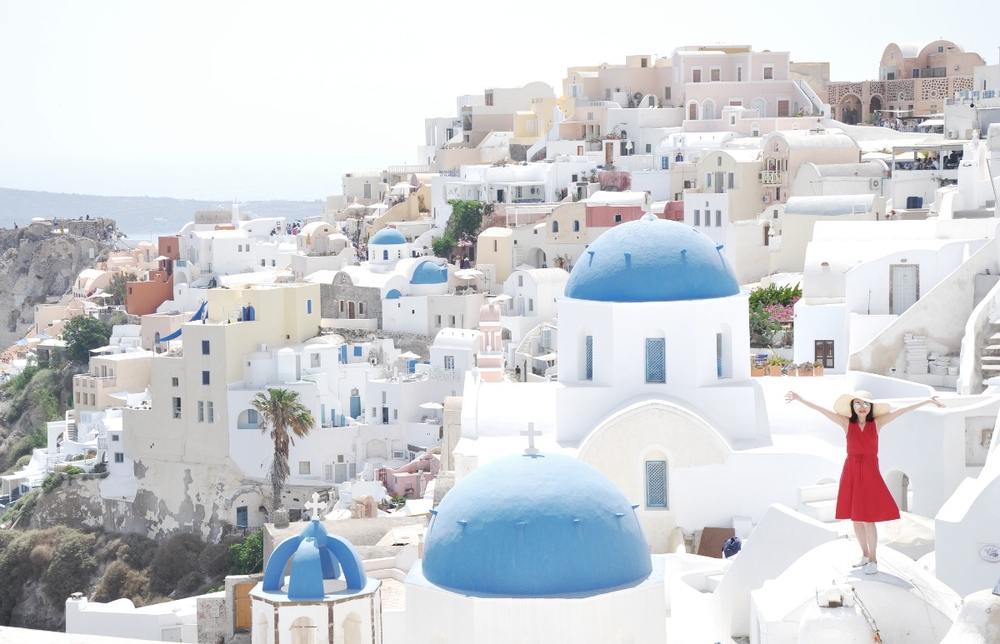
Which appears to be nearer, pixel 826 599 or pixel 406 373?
pixel 826 599

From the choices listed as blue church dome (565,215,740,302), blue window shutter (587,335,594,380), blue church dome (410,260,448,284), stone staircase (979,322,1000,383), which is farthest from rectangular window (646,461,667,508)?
blue church dome (410,260,448,284)

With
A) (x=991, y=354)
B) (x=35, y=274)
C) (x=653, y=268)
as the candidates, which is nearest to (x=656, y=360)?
(x=653, y=268)

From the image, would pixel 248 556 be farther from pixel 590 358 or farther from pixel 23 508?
pixel 590 358

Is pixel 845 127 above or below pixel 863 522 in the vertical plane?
above

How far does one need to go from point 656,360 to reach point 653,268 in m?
1.25

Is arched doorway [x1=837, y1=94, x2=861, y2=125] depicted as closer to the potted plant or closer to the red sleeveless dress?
the potted plant

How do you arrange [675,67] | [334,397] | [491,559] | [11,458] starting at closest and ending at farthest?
[491,559]
[334,397]
[11,458]
[675,67]

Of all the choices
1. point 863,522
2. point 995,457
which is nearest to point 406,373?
point 995,457

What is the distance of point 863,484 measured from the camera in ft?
41.6

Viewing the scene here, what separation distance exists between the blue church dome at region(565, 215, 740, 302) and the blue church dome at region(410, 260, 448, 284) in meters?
27.9

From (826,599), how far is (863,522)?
77cm

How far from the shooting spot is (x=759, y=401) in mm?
23078

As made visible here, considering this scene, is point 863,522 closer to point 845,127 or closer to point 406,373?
point 406,373

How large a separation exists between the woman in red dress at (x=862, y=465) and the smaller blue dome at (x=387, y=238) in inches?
1676
